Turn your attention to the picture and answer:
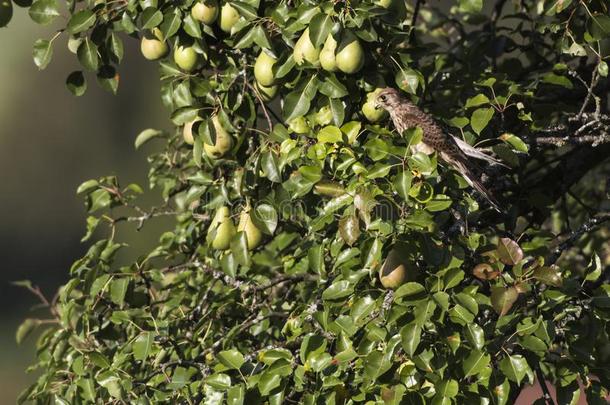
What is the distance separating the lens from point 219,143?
308 cm

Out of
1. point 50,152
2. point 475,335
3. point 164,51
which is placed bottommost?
point 50,152

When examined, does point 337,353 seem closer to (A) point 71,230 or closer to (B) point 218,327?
(B) point 218,327

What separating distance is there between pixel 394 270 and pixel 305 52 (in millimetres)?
778

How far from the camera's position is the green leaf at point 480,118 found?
297 centimetres

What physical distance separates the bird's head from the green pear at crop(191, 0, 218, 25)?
608 millimetres

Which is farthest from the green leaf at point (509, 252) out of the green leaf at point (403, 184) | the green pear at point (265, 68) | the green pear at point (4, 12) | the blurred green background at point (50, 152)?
the blurred green background at point (50, 152)

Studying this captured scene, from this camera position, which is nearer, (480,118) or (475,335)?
(475,335)

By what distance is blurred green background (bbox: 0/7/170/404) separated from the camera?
1530 centimetres

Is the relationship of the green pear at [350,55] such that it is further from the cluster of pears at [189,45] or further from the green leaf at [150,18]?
the green leaf at [150,18]

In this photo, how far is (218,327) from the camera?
3.29 meters

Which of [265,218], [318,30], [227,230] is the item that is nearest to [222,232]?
[227,230]

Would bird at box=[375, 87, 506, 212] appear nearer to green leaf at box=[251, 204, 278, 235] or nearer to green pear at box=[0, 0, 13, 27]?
green leaf at box=[251, 204, 278, 235]

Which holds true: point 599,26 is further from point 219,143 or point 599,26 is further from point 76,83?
point 76,83

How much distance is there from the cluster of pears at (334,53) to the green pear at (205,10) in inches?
12.0
